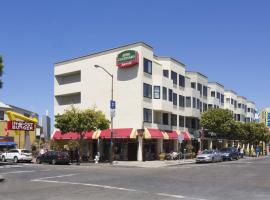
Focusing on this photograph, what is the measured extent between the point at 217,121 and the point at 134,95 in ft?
58.8

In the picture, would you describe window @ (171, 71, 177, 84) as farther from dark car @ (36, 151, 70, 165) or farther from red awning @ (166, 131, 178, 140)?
dark car @ (36, 151, 70, 165)

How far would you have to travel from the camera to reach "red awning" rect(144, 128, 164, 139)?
52178mm

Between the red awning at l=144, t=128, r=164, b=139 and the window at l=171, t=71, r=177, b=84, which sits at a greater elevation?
the window at l=171, t=71, r=177, b=84

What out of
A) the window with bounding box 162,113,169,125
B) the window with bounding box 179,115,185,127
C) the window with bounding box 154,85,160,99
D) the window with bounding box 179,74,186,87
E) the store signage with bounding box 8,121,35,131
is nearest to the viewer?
the store signage with bounding box 8,121,35,131

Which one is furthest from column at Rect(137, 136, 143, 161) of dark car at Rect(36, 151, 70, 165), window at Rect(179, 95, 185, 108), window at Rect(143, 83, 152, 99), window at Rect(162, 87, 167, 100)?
window at Rect(179, 95, 185, 108)

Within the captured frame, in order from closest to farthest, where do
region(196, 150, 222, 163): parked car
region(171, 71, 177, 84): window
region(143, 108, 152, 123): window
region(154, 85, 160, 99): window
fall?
1. region(196, 150, 222, 163): parked car
2. region(143, 108, 152, 123): window
3. region(154, 85, 160, 99): window
4. region(171, 71, 177, 84): window

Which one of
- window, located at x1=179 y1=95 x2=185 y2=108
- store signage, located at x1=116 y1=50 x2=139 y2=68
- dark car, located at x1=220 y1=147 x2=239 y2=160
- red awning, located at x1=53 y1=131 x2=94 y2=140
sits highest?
store signage, located at x1=116 y1=50 x2=139 y2=68

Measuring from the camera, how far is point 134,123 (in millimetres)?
52969

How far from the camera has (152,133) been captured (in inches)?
2088

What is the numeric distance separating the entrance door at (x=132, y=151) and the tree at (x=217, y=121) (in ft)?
48.9

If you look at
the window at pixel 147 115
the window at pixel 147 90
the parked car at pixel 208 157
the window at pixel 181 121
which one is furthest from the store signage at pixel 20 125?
the parked car at pixel 208 157

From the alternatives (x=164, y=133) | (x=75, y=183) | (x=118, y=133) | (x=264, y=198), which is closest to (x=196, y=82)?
(x=164, y=133)

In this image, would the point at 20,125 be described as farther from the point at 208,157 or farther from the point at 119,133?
the point at 208,157

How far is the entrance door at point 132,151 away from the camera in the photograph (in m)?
54.8
